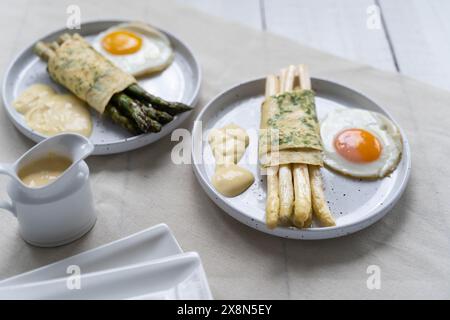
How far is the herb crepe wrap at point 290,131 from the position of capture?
8.50 feet

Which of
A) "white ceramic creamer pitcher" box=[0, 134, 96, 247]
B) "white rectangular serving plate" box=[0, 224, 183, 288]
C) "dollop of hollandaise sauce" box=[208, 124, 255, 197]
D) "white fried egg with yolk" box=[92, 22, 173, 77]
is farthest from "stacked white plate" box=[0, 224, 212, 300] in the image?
"white fried egg with yolk" box=[92, 22, 173, 77]

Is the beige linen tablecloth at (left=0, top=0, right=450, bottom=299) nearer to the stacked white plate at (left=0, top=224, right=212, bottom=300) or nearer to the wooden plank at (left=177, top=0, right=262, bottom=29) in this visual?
A: the stacked white plate at (left=0, top=224, right=212, bottom=300)

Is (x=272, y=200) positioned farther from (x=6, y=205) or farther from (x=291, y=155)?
(x=6, y=205)

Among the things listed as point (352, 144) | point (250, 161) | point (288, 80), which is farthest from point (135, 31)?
point (352, 144)

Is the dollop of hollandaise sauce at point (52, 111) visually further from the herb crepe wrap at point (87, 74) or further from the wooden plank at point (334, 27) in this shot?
the wooden plank at point (334, 27)

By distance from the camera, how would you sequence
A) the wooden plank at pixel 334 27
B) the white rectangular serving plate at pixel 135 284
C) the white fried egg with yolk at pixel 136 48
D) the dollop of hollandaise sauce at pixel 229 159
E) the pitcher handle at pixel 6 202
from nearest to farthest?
the white rectangular serving plate at pixel 135 284
the pitcher handle at pixel 6 202
the dollop of hollandaise sauce at pixel 229 159
the white fried egg with yolk at pixel 136 48
the wooden plank at pixel 334 27

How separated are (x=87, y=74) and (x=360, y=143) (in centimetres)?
153

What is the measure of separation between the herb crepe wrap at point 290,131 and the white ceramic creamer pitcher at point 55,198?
87 cm

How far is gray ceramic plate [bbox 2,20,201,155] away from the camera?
282 cm

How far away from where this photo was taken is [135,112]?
2836 mm

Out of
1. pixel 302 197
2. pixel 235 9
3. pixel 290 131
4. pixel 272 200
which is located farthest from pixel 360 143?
pixel 235 9

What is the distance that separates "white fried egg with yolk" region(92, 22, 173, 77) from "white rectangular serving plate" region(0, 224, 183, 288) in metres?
1.24

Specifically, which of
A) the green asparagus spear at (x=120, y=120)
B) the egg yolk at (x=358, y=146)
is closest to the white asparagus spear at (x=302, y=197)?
the egg yolk at (x=358, y=146)
